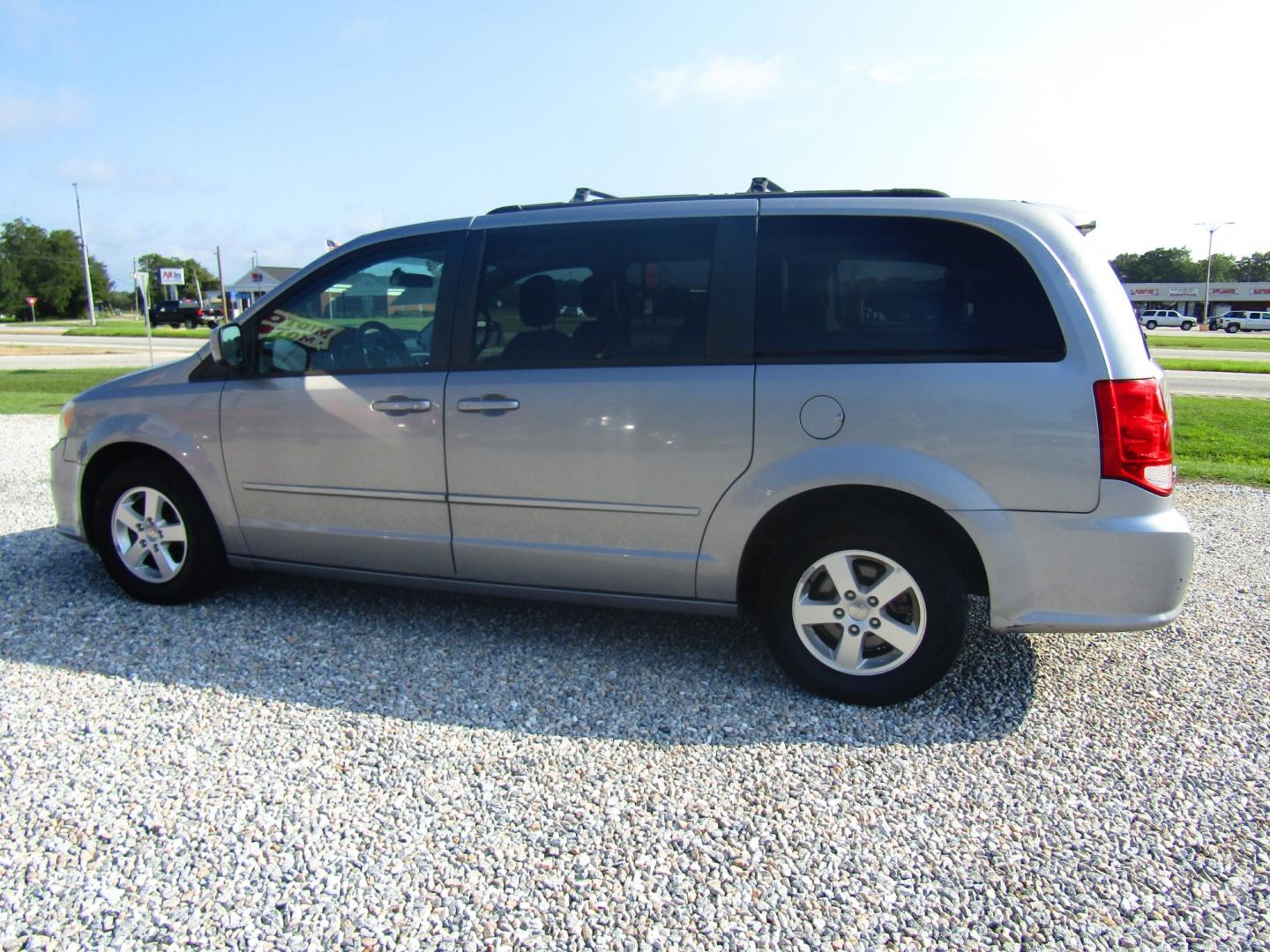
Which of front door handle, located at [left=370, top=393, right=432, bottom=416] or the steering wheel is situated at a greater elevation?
the steering wheel

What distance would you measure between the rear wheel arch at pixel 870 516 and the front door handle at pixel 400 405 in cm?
147

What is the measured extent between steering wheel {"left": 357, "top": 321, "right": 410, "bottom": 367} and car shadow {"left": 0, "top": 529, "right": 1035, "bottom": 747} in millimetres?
1244

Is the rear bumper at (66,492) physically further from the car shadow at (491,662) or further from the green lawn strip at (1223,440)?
the green lawn strip at (1223,440)

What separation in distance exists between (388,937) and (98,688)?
81.5 inches

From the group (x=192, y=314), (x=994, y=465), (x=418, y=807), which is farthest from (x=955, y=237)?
(x=192, y=314)

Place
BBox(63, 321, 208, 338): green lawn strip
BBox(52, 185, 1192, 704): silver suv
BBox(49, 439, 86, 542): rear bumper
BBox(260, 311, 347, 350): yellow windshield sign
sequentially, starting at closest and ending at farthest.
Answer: BBox(52, 185, 1192, 704): silver suv, BBox(260, 311, 347, 350): yellow windshield sign, BBox(49, 439, 86, 542): rear bumper, BBox(63, 321, 208, 338): green lawn strip

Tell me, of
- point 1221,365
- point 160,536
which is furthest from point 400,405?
point 1221,365

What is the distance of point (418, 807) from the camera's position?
9.04ft

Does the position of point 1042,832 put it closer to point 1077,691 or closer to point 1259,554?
point 1077,691

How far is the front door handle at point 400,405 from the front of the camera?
151 inches

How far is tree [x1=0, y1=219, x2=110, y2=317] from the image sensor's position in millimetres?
89650

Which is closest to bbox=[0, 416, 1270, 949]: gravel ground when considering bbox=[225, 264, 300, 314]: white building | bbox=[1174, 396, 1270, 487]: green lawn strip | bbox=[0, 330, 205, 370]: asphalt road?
bbox=[1174, 396, 1270, 487]: green lawn strip

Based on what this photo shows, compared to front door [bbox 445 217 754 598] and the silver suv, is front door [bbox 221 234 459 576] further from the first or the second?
front door [bbox 445 217 754 598]

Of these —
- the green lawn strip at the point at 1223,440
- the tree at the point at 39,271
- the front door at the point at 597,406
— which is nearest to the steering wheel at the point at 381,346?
the front door at the point at 597,406
